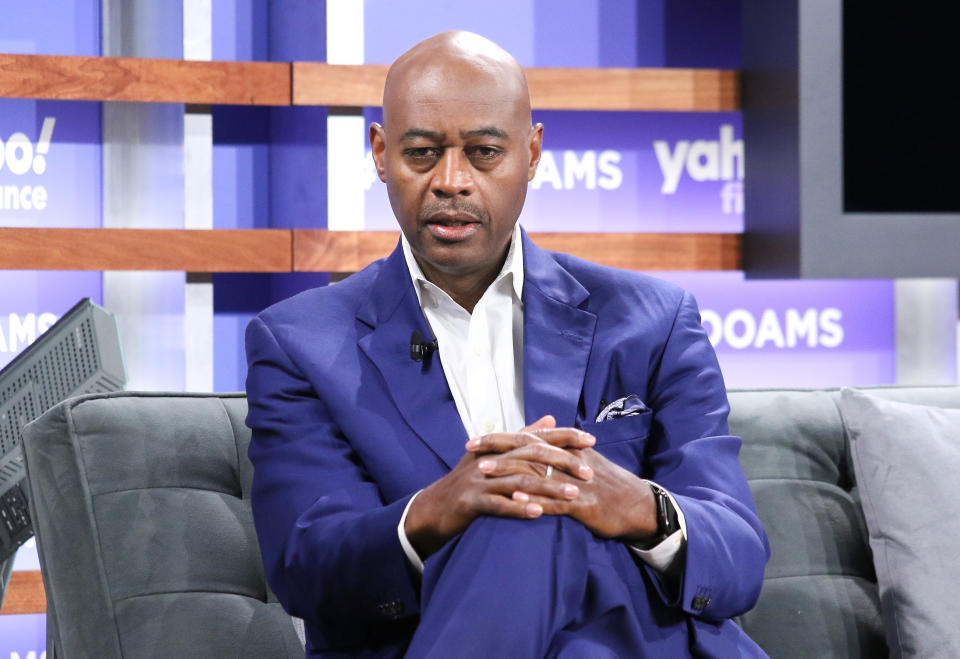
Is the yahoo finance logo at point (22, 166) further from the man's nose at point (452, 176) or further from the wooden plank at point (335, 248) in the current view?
the man's nose at point (452, 176)

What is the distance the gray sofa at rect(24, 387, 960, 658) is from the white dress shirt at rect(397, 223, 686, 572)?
0.40 meters

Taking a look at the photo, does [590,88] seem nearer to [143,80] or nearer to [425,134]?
[143,80]

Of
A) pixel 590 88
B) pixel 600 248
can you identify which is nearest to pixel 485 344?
pixel 600 248

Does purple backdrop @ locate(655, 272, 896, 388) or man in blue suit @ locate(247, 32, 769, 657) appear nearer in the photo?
man in blue suit @ locate(247, 32, 769, 657)

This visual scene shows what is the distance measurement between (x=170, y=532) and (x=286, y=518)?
0.33 m

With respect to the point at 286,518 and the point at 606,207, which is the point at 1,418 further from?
the point at 606,207

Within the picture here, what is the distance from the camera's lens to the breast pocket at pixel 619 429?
1519 millimetres

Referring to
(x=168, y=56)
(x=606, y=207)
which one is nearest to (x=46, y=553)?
(x=168, y=56)

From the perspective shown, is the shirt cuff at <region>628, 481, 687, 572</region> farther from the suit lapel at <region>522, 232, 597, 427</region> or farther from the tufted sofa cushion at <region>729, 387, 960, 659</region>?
the tufted sofa cushion at <region>729, 387, 960, 659</region>

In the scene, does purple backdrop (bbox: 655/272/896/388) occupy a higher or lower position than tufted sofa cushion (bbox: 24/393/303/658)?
higher

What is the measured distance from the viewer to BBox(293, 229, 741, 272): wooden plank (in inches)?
104

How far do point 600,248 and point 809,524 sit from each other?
42.3 inches

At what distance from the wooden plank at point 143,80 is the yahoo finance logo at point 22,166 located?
19 centimetres

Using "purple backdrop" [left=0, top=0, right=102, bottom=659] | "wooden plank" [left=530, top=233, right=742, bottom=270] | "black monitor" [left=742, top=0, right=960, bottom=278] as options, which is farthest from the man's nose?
"purple backdrop" [left=0, top=0, right=102, bottom=659]
